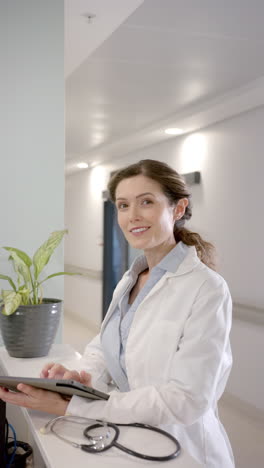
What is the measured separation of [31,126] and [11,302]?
1.05 metres

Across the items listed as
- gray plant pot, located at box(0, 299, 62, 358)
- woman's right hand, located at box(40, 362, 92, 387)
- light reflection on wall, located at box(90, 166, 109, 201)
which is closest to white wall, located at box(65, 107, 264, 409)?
light reflection on wall, located at box(90, 166, 109, 201)

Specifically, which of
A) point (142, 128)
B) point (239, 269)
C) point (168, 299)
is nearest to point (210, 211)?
point (239, 269)

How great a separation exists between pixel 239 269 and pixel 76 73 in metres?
2.45

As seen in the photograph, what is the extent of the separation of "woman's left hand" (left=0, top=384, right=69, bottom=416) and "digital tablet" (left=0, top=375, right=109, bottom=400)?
0.03 meters

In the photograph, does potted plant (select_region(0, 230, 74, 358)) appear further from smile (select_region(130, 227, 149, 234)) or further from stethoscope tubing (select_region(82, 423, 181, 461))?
stethoscope tubing (select_region(82, 423, 181, 461))

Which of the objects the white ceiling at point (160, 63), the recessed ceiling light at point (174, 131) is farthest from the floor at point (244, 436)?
the recessed ceiling light at point (174, 131)

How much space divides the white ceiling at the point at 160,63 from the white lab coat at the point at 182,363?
5.63 ft

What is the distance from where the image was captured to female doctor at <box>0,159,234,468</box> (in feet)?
5.03

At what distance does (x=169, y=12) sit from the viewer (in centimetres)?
295

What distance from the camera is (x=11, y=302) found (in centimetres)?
226

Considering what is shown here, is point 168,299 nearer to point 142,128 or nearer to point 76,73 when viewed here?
point 76,73

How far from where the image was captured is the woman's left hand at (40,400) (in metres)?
1.58

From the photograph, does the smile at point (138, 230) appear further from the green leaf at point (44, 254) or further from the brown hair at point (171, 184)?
the green leaf at point (44, 254)

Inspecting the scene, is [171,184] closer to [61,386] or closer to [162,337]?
[162,337]
